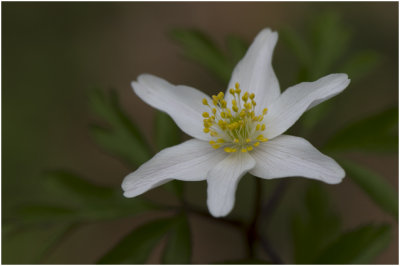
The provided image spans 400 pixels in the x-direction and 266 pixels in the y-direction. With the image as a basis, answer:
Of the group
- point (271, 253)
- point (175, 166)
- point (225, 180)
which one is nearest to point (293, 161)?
point (225, 180)

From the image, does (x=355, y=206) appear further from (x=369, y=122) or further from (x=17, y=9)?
(x=17, y=9)

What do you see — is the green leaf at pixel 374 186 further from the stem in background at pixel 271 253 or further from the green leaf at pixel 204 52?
the green leaf at pixel 204 52

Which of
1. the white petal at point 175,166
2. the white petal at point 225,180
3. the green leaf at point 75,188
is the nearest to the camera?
the white petal at point 225,180

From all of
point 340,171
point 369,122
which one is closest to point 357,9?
point 369,122

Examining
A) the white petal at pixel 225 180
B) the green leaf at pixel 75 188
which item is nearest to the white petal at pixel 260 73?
the white petal at pixel 225 180

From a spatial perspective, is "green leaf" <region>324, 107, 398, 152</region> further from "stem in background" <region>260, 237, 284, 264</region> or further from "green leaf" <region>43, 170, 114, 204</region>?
"green leaf" <region>43, 170, 114, 204</region>

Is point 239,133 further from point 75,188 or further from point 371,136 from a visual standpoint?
point 75,188
